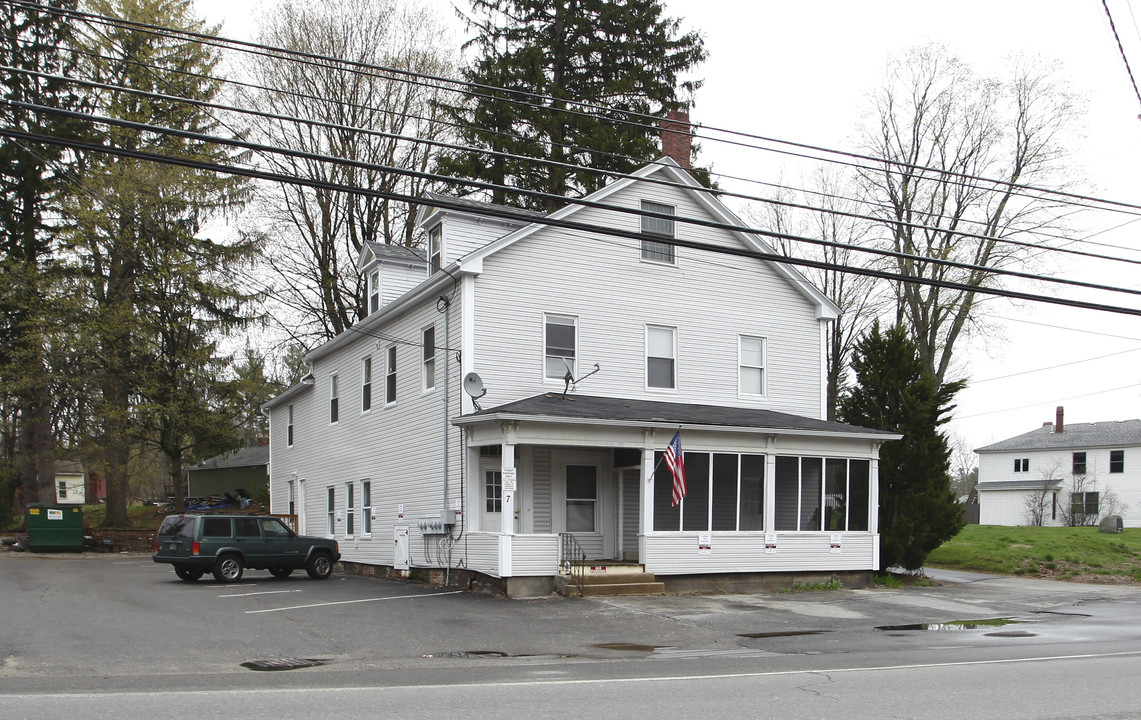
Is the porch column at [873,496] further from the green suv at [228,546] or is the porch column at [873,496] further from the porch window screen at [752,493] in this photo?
the green suv at [228,546]

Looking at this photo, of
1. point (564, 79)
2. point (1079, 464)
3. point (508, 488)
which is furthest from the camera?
point (1079, 464)

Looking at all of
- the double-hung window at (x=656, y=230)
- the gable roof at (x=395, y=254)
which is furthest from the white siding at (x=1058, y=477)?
the gable roof at (x=395, y=254)

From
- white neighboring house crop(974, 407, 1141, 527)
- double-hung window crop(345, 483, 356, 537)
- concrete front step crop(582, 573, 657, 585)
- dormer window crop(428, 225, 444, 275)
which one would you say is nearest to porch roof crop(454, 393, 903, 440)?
concrete front step crop(582, 573, 657, 585)

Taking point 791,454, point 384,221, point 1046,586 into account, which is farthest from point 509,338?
point 384,221

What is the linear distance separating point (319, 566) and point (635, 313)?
9.97 meters

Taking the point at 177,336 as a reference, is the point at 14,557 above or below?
below

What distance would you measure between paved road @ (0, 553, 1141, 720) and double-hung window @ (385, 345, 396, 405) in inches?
213

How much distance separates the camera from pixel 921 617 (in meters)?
17.5

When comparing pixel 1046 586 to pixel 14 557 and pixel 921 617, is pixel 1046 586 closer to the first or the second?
pixel 921 617

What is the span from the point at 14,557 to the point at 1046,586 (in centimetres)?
3172

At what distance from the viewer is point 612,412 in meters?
20.4

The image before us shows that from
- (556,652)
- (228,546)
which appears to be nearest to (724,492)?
(556,652)

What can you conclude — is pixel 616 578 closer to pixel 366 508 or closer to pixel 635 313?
pixel 635 313

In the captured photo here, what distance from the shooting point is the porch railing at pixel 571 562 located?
19.4 meters
